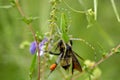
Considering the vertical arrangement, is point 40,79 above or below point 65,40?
below

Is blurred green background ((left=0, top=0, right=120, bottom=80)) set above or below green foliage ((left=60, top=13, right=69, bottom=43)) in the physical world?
below

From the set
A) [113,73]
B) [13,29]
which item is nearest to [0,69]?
[13,29]

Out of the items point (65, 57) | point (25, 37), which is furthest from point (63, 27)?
point (25, 37)

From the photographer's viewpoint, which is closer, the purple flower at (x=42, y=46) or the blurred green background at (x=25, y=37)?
the purple flower at (x=42, y=46)

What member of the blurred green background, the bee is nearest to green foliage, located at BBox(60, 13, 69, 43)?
the bee

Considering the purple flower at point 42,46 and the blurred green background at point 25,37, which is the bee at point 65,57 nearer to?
the purple flower at point 42,46

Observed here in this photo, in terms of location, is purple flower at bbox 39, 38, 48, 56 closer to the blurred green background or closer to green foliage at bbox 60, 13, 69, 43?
green foliage at bbox 60, 13, 69, 43

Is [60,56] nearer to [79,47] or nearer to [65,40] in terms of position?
[65,40]

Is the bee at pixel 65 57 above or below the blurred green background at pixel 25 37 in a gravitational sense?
above

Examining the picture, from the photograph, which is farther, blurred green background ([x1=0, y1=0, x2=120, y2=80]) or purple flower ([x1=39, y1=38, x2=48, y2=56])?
blurred green background ([x1=0, y1=0, x2=120, y2=80])

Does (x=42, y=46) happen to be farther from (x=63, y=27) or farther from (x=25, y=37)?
(x=25, y=37)

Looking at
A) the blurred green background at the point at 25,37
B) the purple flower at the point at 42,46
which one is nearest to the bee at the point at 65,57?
the purple flower at the point at 42,46
